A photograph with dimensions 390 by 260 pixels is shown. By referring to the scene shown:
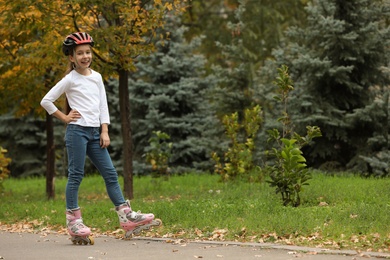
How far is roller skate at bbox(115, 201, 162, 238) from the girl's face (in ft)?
5.03

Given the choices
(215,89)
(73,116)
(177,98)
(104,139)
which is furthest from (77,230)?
(177,98)

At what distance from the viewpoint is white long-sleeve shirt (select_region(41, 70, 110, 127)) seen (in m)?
8.81

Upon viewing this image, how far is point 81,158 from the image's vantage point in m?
8.78

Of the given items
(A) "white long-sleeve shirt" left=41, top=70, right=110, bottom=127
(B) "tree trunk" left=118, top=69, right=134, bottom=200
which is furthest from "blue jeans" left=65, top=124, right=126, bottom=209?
(B) "tree trunk" left=118, top=69, right=134, bottom=200

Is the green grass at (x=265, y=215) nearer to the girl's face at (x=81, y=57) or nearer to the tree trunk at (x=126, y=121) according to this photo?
the tree trunk at (x=126, y=121)

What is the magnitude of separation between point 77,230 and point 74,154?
779mm

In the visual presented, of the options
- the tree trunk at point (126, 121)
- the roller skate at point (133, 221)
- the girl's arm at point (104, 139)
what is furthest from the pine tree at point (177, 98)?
the girl's arm at point (104, 139)

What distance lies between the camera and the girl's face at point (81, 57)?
885 cm

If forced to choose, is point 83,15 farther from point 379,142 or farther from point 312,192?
point 379,142

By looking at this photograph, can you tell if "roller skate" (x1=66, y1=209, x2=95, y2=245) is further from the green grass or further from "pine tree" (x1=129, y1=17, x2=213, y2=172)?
"pine tree" (x1=129, y1=17, x2=213, y2=172)

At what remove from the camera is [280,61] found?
18734 millimetres

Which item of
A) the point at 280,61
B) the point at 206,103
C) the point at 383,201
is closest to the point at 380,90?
the point at 280,61

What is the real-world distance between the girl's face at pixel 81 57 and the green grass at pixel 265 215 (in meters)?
2.03

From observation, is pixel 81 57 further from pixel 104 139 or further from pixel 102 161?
pixel 102 161
